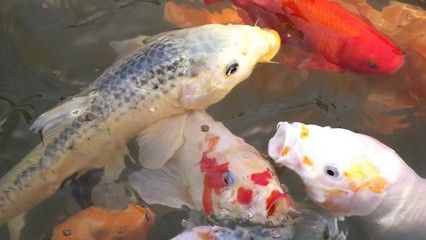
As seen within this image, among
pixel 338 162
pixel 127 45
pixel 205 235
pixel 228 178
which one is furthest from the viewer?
pixel 127 45

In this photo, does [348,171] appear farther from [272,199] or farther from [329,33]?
[329,33]

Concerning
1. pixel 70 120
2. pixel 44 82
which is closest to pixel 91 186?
pixel 70 120

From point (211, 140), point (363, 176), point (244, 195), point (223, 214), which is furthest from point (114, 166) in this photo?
point (363, 176)

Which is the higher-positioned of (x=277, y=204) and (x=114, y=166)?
(x=277, y=204)

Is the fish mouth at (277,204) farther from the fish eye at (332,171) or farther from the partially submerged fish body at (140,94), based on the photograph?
the partially submerged fish body at (140,94)

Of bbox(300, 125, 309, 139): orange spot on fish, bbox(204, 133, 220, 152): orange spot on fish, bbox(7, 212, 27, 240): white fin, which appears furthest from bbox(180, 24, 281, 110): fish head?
bbox(7, 212, 27, 240): white fin

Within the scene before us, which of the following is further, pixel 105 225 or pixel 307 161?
pixel 105 225
